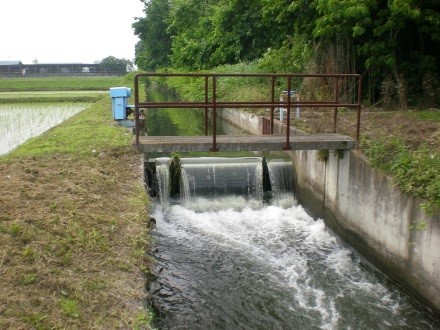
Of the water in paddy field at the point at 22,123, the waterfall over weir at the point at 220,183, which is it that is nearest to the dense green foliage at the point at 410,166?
the waterfall over weir at the point at 220,183

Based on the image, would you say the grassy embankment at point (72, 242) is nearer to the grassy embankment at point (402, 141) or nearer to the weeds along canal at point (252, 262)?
the weeds along canal at point (252, 262)

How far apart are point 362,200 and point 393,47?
271 inches

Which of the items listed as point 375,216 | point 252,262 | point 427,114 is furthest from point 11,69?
point 375,216

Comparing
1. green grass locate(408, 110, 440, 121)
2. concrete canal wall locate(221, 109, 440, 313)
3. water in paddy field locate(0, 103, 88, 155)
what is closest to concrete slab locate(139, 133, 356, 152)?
concrete canal wall locate(221, 109, 440, 313)

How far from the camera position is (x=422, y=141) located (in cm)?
828

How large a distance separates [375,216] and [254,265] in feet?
6.86

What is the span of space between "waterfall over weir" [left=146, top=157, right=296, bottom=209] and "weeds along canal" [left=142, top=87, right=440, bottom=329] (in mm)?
22

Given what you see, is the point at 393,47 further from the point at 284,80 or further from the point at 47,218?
the point at 47,218

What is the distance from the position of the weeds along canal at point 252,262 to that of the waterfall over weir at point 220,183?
0.02 metres

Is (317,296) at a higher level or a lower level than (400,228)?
lower

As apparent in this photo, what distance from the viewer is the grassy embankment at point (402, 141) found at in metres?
6.38

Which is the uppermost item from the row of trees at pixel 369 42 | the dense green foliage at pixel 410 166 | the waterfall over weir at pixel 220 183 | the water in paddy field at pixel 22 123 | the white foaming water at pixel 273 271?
the row of trees at pixel 369 42

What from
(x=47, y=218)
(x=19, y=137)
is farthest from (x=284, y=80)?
(x=47, y=218)

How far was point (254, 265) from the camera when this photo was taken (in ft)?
25.2
